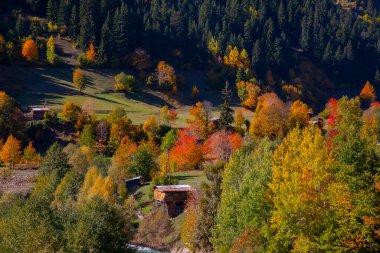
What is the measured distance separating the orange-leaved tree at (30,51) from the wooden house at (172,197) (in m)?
68.2

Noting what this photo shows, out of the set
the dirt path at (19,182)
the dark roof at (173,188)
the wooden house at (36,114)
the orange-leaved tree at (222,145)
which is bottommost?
the dirt path at (19,182)

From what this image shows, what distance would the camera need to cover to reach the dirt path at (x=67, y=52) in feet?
424

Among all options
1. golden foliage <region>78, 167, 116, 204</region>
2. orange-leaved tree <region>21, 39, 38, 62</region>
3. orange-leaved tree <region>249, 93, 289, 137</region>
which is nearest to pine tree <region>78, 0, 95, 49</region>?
orange-leaved tree <region>21, 39, 38, 62</region>

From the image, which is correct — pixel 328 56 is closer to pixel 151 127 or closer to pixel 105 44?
pixel 105 44

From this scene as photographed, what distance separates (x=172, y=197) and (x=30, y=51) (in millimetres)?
71845

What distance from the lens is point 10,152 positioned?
84250 mm

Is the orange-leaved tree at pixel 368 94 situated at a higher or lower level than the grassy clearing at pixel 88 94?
higher

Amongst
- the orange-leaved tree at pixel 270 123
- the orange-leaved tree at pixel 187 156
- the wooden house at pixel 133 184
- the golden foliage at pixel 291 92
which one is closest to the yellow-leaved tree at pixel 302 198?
the wooden house at pixel 133 184

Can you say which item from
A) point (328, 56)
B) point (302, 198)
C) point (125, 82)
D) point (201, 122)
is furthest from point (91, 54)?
point (302, 198)

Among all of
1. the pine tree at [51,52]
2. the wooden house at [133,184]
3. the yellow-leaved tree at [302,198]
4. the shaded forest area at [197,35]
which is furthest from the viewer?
the shaded forest area at [197,35]

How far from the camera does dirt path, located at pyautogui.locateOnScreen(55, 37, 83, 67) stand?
129300mm

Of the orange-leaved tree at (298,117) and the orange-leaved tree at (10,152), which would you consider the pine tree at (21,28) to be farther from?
the orange-leaved tree at (298,117)

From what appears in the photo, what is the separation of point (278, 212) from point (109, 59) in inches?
3957

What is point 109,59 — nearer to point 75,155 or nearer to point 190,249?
point 75,155
